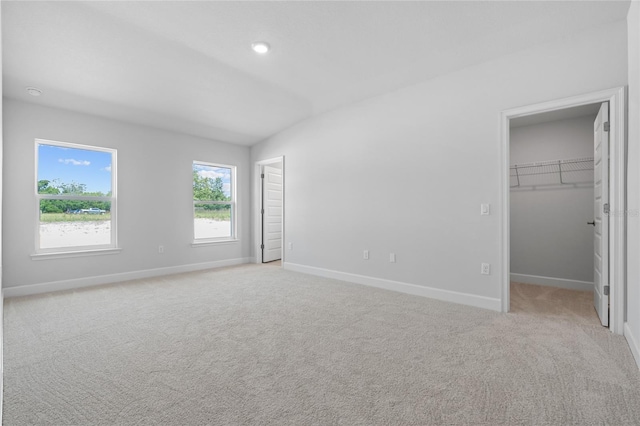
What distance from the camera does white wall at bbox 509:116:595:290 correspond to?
4.19m

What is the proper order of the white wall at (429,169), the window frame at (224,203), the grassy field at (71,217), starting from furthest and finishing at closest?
the window frame at (224,203)
the grassy field at (71,217)
the white wall at (429,169)

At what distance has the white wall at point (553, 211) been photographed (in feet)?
13.7

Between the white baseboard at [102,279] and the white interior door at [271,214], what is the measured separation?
0.85 m

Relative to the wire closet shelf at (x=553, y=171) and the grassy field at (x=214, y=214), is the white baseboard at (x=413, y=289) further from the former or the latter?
the wire closet shelf at (x=553, y=171)

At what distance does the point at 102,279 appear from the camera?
4.49 m

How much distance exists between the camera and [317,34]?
2.97 m

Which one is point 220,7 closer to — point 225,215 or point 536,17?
point 536,17

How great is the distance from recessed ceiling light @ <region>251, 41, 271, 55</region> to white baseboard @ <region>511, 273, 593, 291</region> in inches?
182

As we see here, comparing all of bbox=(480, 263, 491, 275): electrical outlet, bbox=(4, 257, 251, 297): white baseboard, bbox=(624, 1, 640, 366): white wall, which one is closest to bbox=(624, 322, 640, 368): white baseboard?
bbox=(624, 1, 640, 366): white wall

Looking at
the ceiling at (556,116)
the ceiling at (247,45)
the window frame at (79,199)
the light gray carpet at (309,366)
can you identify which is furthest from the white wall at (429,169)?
the window frame at (79,199)

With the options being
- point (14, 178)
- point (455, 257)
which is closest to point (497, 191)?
point (455, 257)

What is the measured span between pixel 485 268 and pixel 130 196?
16.2ft

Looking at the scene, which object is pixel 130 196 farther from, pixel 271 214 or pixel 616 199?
pixel 616 199

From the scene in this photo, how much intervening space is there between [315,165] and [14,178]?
12.8 ft
